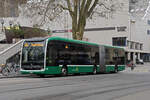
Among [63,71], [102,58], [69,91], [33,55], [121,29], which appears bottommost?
[69,91]

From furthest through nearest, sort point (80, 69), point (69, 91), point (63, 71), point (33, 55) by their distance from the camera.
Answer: point (80, 69) → point (63, 71) → point (33, 55) → point (69, 91)

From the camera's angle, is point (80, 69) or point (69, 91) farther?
point (80, 69)

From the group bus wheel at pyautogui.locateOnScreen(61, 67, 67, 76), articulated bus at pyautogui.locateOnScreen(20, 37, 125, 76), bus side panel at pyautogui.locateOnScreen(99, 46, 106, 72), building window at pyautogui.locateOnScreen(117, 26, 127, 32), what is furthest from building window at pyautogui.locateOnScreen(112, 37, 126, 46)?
bus wheel at pyautogui.locateOnScreen(61, 67, 67, 76)

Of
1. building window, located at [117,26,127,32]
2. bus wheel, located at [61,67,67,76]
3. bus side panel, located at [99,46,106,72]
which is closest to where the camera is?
bus wheel, located at [61,67,67,76]

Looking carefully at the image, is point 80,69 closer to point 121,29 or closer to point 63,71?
point 63,71

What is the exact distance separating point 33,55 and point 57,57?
190 cm

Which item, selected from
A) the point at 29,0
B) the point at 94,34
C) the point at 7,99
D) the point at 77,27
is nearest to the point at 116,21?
the point at 94,34

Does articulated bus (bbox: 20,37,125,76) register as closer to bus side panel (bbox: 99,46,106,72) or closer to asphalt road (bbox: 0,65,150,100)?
bus side panel (bbox: 99,46,106,72)

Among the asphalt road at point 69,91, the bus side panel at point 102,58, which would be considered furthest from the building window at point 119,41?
the asphalt road at point 69,91

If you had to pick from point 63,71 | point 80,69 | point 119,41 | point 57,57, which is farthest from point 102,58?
point 119,41

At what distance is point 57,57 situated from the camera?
2144cm

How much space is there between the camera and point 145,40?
8769 cm

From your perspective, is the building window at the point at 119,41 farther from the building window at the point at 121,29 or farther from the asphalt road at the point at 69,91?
the asphalt road at the point at 69,91

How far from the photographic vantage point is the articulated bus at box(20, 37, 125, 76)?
67.3ft
